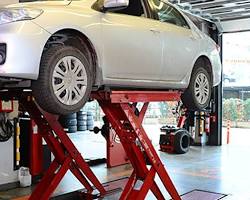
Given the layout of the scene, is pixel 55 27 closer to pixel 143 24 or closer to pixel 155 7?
pixel 143 24

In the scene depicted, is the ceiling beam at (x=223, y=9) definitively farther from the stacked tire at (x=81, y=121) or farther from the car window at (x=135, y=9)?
the stacked tire at (x=81, y=121)

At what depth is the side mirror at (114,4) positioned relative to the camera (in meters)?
3.20

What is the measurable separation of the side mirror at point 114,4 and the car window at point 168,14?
103 cm

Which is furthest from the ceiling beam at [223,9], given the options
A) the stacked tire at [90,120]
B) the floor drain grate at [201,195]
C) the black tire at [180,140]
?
the stacked tire at [90,120]

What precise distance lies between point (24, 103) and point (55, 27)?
5.51ft

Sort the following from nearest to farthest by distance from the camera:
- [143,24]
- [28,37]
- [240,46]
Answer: [28,37] < [143,24] < [240,46]

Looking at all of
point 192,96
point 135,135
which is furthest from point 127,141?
point 192,96

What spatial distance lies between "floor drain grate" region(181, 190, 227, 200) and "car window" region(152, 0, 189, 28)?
7.35 ft

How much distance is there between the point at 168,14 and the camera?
14.5 feet

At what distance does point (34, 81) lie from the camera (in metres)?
2.97

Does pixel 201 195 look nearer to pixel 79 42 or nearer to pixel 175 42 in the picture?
pixel 175 42

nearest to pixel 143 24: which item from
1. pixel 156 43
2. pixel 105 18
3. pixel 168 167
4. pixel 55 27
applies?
pixel 156 43

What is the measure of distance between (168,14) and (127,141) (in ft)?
4.97

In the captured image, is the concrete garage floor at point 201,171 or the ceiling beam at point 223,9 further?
the ceiling beam at point 223,9
